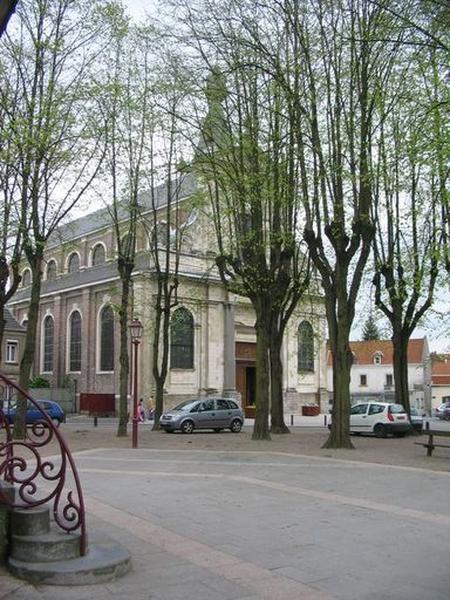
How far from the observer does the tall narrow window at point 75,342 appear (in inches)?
1962

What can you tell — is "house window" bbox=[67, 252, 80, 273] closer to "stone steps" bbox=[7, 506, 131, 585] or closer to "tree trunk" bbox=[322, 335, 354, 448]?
"tree trunk" bbox=[322, 335, 354, 448]

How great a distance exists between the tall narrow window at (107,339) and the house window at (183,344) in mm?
4849

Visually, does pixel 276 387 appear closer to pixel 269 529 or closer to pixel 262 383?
pixel 262 383

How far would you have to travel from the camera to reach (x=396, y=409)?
1095 inches

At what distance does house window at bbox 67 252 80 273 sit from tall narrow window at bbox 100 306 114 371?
8427mm

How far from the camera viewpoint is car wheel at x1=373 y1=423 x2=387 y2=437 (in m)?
27.5

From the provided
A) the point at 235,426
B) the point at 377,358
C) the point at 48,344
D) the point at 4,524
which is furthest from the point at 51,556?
the point at 377,358

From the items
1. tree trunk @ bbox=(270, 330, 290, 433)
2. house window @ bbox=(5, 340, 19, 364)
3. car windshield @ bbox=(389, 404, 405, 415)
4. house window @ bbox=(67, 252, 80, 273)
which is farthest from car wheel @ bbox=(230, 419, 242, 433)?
house window @ bbox=(67, 252, 80, 273)

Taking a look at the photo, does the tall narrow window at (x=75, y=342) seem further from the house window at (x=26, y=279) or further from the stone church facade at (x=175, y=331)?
the house window at (x=26, y=279)

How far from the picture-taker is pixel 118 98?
22234 millimetres

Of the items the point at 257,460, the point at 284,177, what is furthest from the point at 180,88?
the point at 257,460

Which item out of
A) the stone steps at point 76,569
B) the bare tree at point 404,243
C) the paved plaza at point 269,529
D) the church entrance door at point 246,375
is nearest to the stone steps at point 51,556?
the stone steps at point 76,569

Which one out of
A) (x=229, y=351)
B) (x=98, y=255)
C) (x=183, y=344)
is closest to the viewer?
(x=183, y=344)

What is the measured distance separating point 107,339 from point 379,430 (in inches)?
960
